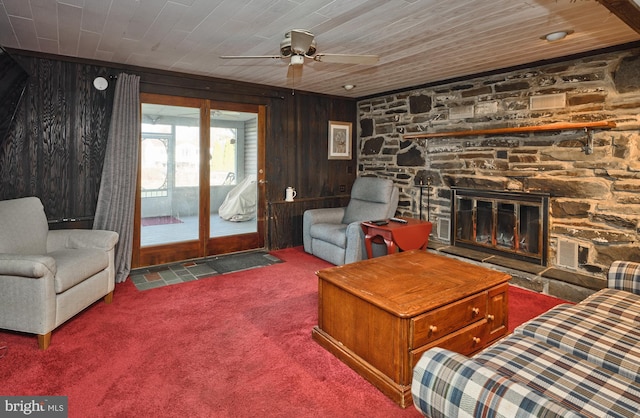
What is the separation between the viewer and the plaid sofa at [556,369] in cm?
100

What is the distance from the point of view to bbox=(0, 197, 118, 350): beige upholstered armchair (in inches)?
92.7

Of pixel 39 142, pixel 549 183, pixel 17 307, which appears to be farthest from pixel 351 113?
pixel 17 307

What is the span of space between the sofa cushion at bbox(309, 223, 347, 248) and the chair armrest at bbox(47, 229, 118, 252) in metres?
2.21

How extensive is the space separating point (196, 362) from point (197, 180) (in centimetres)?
270

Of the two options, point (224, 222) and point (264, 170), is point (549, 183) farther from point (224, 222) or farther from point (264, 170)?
point (224, 222)

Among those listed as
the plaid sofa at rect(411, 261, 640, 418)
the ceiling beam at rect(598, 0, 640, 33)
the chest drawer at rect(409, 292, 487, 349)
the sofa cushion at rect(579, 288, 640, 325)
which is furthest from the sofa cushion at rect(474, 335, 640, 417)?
the ceiling beam at rect(598, 0, 640, 33)

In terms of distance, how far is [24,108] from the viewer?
342cm

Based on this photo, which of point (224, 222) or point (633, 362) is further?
point (224, 222)

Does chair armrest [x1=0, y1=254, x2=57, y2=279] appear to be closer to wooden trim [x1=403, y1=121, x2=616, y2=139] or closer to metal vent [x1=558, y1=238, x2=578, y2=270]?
wooden trim [x1=403, y1=121, x2=616, y2=139]

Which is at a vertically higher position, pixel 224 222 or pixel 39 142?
pixel 39 142

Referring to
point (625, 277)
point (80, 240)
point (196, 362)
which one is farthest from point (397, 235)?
point (80, 240)

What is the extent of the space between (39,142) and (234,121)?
6.77 ft

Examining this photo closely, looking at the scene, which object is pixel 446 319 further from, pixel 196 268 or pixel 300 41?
pixel 196 268

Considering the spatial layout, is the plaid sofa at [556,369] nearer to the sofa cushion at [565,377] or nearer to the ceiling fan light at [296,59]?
the sofa cushion at [565,377]
